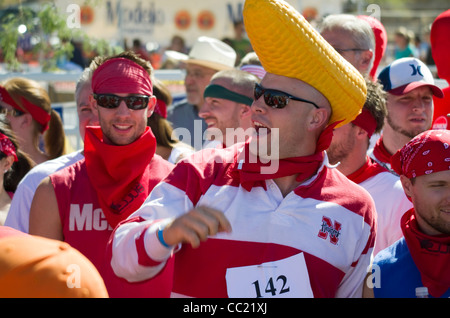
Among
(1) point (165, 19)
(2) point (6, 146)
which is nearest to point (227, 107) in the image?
(2) point (6, 146)

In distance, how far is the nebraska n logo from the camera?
2686mm

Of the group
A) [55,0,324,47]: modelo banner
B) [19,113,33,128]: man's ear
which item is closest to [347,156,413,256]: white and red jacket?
[19,113,33,128]: man's ear

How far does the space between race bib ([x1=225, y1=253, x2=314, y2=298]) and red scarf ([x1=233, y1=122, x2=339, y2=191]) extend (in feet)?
1.10

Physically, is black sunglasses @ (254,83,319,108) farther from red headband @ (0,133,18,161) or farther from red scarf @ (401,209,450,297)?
red headband @ (0,133,18,161)

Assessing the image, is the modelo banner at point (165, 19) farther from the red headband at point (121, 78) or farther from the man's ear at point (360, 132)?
the man's ear at point (360, 132)

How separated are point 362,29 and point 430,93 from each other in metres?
0.74

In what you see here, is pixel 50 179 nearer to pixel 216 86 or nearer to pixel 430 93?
pixel 216 86

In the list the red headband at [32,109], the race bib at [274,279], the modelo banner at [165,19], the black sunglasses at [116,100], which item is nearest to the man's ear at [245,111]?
the black sunglasses at [116,100]

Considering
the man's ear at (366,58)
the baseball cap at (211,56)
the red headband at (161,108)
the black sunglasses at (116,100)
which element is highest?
the man's ear at (366,58)

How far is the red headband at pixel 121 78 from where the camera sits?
3701 millimetres

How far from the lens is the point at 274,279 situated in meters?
2.61

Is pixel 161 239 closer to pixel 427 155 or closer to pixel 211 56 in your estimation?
pixel 427 155

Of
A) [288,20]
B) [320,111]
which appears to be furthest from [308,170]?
[288,20]

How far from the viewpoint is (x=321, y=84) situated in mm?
2881
